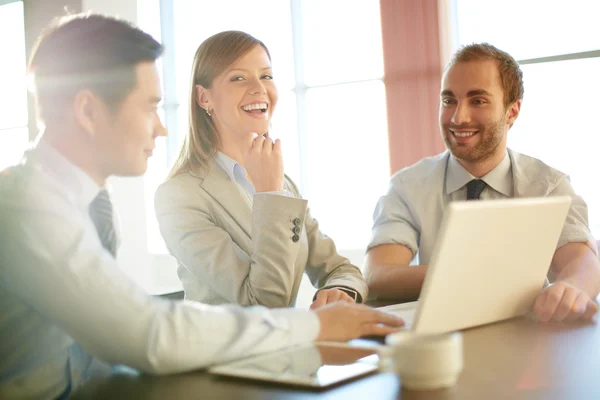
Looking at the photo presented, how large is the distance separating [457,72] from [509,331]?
1.44 m

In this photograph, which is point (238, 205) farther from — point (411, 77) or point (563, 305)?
point (411, 77)

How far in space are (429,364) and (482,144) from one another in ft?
5.60

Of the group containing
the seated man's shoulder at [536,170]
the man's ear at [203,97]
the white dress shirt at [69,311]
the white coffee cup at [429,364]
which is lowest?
the white coffee cup at [429,364]

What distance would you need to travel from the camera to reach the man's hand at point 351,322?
1.29 meters

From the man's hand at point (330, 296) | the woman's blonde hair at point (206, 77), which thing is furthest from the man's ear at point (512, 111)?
the man's hand at point (330, 296)

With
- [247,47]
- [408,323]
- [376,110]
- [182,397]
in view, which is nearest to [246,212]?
[247,47]

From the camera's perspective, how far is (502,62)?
102 inches

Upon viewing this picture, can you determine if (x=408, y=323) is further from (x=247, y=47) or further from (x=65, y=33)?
(x=247, y=47)

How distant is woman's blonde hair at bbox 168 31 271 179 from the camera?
215cm

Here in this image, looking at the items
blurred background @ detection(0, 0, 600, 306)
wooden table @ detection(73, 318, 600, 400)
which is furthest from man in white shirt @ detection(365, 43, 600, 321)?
blurred background @ detection(0, 0, 600, 306)

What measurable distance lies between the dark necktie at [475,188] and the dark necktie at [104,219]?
1.57 meters

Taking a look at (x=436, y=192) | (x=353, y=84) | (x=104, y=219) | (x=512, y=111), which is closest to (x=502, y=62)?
(x=512, y=111)

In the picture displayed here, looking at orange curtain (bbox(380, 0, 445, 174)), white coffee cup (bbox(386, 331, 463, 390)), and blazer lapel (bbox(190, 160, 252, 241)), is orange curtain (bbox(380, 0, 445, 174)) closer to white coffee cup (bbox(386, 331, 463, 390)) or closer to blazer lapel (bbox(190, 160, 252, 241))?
blazer lapel (bbox(190, 160, 252, 241))

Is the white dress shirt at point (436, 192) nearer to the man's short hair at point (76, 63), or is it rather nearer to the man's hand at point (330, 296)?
the man's hand at point (330, 296)
